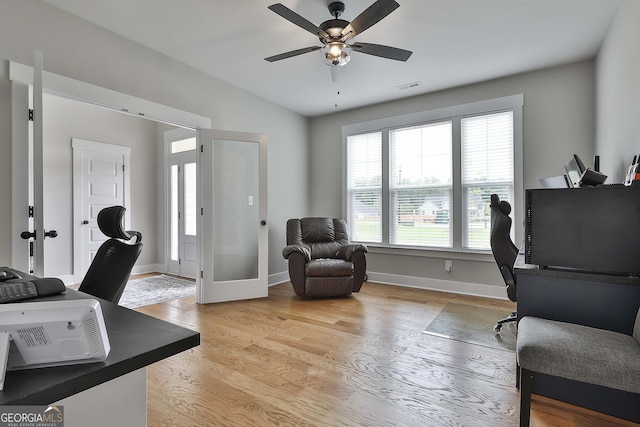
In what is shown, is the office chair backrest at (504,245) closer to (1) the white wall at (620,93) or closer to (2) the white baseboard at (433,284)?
(1) the white wall at (620,93)

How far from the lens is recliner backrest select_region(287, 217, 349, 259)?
4402mm

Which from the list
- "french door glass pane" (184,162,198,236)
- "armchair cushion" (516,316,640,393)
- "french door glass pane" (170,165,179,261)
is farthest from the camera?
"french door glass pane" (170,165,179,261)

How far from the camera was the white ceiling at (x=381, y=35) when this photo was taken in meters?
2.50

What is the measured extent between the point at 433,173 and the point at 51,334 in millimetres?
4357

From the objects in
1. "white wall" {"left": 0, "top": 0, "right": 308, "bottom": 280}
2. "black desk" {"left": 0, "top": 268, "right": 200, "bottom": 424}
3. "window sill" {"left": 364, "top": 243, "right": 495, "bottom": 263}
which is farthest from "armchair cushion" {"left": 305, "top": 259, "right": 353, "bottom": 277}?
"black desk" {"left": 0, "top": 268, "right": 200, "bottom": 424}

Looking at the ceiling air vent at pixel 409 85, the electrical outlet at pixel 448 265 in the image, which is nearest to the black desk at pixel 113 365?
the electrical outlet at pixel 448 265

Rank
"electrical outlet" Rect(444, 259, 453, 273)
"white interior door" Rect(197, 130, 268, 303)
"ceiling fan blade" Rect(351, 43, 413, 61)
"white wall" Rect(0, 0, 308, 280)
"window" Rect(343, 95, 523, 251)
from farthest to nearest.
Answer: "electrical outlet" Rect(444, 259, 453, 273) < "window" Rect(343, 95, 523, 251) < "white interior door" Rect(197, 130, 268, 303) < "ceiling fan blade" Rect(351, 43, 413, 61) < "white wall" Rect(0, 0, 308, 280)

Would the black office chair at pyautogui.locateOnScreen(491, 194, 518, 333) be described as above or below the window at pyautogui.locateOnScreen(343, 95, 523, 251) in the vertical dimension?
below

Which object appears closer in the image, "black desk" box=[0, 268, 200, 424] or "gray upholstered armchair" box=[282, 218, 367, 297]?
"black desk" box=[0, 268, 200, 424]

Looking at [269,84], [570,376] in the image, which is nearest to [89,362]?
[570,376]

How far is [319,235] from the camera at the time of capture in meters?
4.52

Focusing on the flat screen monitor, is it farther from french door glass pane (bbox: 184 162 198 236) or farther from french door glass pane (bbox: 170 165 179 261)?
french door glass pane (bbox: 170 165 179 261)

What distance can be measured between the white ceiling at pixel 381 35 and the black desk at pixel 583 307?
7.12 feet

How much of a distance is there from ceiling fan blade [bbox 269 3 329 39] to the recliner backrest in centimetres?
263
